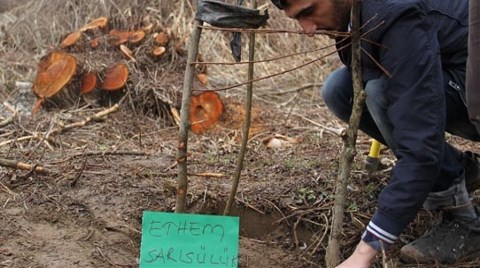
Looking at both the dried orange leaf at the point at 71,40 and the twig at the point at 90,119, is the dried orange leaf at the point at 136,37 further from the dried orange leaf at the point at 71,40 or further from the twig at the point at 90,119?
the twig at the point at 90,119

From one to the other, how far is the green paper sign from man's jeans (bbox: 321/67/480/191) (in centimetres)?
58

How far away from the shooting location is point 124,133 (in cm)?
453

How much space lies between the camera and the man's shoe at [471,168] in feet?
8.29

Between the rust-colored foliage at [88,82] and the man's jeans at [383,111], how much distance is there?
2.77m

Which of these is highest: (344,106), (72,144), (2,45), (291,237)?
(344,106)

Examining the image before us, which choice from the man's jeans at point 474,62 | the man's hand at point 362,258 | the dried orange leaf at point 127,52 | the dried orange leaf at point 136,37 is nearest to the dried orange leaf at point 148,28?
the dried orange leaf at point 136,37

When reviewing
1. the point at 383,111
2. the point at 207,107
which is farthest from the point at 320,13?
the point at 207,107

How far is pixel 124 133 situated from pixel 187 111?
2357 millimetres

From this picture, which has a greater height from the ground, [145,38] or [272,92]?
[145,38]

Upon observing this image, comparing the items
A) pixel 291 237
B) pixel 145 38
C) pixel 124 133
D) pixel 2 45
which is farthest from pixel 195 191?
pixel 2 45

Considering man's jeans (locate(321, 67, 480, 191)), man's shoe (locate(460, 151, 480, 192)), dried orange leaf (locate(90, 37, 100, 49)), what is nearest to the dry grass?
dried orange leaf (locate(90, 37, 100, 49))

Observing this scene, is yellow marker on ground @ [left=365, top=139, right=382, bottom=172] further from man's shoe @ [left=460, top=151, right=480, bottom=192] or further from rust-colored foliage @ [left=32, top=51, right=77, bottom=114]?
rust-colored foliage @ [left=32, top=51, right=77, bottom=114]

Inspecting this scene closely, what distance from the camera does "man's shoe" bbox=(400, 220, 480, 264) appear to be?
2.39 meters

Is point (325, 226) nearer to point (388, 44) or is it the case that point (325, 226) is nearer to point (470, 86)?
point (388, 44)
